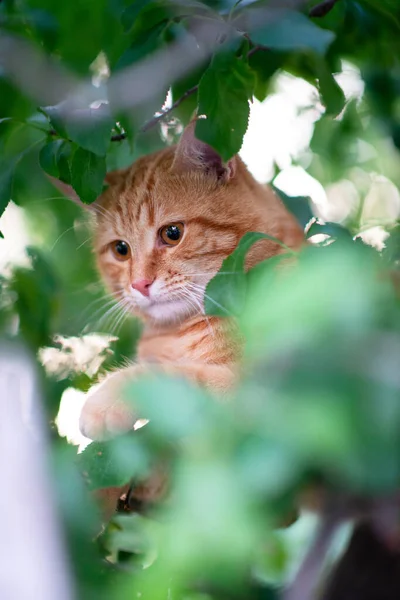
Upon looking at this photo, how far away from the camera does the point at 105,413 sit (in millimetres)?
892

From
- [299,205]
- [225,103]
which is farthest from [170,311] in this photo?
[225,103]

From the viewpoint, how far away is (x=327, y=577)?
538mm

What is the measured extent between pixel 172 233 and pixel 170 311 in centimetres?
17

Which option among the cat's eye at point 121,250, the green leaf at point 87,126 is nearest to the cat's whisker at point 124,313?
the cat's eye at point 121,250

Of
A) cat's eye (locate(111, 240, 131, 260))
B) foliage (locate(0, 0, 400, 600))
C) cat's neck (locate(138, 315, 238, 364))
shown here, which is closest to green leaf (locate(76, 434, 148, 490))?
foliage (locate(0, 0, 400, 600))

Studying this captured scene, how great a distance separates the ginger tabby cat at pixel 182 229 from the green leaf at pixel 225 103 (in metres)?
0.34

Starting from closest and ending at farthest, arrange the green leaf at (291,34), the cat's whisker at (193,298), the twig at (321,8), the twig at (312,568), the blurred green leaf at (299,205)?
the twig at (312,568)
the green leaf at (291,34)
the twig at (321,8)
the cat's whisker at (193,298)
the blurred green leaf at (299,205)

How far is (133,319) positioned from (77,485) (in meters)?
0.96

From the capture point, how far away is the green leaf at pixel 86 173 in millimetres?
897

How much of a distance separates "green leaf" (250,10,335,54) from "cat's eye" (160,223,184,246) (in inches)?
22.1

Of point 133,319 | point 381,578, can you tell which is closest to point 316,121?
point 133,319

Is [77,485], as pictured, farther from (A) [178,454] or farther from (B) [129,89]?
(B) [129,89]

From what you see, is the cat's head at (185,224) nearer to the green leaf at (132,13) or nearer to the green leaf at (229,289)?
the green leaf at (132,13)

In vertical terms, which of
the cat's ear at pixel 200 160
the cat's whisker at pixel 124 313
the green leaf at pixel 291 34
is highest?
the green leaf at pixel 291 34
